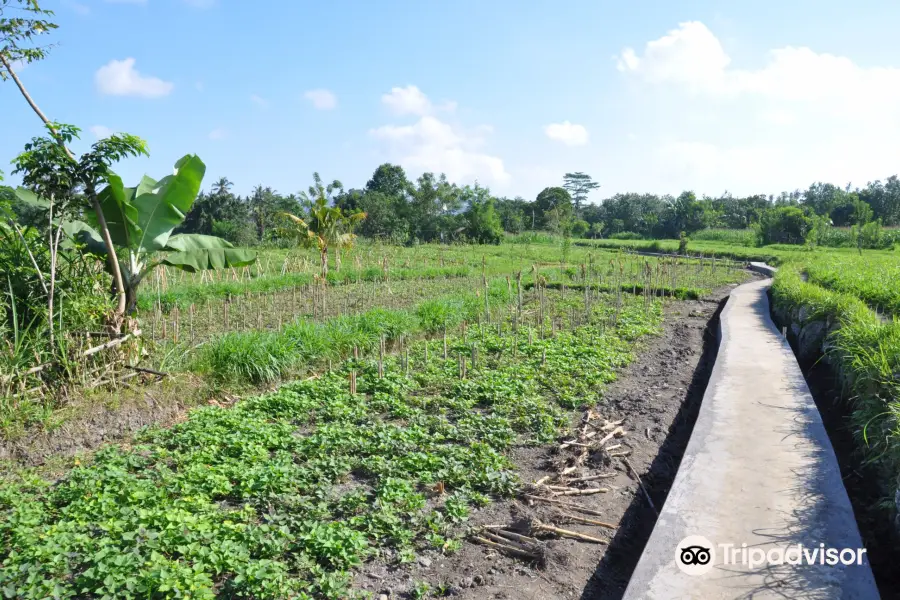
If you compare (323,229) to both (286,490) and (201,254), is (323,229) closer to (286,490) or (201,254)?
(201,254)

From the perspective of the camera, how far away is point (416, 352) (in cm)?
850

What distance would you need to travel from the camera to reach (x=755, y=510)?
3814 millimetres

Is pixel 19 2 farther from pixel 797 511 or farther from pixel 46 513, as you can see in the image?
pixel 797 511

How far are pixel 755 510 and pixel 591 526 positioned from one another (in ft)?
3.62

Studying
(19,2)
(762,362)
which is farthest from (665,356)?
(19,2)

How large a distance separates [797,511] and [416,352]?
218 inches

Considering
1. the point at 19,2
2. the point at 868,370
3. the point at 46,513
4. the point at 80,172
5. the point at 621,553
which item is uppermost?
the point at 19,2

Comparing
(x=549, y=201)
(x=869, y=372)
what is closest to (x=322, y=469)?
(x=869, y=372)

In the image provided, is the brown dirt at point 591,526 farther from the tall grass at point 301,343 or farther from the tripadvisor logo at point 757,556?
the tall grass at point 301,343

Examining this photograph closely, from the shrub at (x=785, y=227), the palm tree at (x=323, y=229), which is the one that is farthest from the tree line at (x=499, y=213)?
the palm tree at (x=323, y=229)

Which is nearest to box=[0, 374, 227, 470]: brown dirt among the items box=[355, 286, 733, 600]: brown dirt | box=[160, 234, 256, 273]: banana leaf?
box=[160, 234, 256, 273]: banana leaf

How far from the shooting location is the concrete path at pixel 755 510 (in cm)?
309

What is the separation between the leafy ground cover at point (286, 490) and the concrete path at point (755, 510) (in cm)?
132

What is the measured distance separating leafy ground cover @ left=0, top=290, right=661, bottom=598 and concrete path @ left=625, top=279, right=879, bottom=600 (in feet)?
4.33
